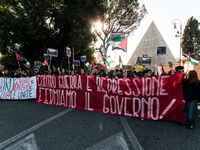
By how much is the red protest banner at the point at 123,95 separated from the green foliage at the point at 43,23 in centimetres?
1279

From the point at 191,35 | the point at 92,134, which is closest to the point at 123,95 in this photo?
the point at 92,134

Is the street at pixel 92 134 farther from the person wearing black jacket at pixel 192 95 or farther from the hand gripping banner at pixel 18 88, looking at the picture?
the hand gripping banner at pixel 18 88

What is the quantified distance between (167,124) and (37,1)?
18.9 m

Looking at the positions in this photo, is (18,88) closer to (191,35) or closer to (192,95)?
(192,95)

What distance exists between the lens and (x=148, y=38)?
45.2 m

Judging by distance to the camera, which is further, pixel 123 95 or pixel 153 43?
pixel 153 43

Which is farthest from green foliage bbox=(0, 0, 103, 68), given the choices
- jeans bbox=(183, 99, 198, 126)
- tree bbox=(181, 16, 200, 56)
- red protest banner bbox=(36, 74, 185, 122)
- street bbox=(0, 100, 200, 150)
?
tree bbox=(181, 16, 200, 56)

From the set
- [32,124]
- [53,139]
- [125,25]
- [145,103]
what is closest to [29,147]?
[53,139]

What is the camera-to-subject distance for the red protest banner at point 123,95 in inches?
147

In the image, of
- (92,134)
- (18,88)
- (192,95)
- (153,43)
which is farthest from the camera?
(153,43)

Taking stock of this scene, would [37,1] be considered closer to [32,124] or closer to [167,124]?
[32,124]

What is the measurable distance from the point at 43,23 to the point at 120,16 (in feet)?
38.7

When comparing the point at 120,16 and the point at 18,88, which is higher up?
the point at 120,16

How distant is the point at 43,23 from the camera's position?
637 inches
